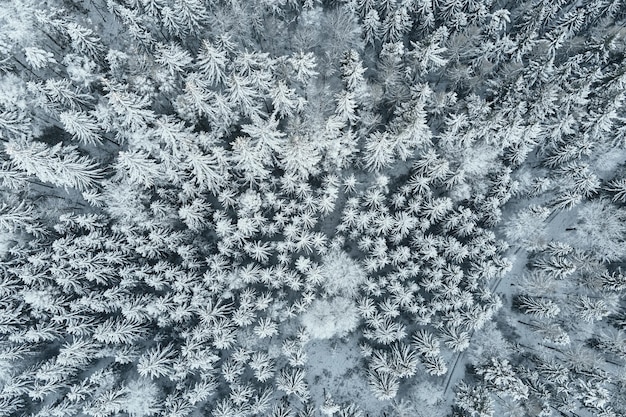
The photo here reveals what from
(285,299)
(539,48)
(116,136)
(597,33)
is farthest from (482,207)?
(116,136)

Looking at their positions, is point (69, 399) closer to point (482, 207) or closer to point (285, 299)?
A: point (285, 299)

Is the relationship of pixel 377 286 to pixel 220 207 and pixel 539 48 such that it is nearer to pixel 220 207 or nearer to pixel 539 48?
pixel 220 207

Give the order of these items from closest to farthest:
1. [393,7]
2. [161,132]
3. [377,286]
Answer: [161,132]
[377,286]
[393,7]

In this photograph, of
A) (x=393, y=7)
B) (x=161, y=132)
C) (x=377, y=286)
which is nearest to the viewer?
(x=161, y=132)

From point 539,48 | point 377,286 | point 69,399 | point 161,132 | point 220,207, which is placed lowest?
point 69,399

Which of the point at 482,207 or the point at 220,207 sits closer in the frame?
the point at 482,207

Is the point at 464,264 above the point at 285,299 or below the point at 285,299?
above
